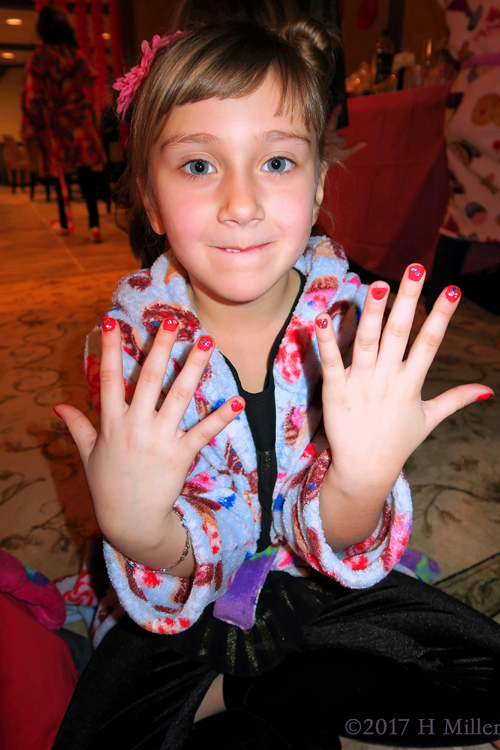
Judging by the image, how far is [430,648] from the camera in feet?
2.12

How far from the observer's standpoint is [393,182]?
206 cm

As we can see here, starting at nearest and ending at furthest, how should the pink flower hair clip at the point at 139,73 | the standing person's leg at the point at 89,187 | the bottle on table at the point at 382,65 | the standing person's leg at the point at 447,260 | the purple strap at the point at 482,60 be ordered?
the pink flower hair clip at the point at 139,73 → the purple strap at the point at 482,60 → the standing person's leg at the point at 447,260 → the bottle on table at the point at 382,65 → the standing person's leg at the point at 89,187

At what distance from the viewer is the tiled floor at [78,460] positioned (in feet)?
3.25

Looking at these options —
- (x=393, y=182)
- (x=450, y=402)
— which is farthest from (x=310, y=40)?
(x=393, y=182)

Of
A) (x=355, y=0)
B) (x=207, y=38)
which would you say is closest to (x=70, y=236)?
(x=355, y=0)

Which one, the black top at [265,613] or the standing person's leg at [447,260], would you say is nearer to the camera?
the black top at [265,613]

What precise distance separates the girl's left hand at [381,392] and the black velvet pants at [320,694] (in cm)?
27

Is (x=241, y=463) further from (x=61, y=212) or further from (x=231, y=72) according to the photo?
(x=61, y=212)

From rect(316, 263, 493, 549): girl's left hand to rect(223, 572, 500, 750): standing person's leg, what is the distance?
272 mm

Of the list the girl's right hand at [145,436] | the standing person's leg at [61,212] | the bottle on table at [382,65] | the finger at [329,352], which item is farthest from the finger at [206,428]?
the standing person's leg at [61,212]

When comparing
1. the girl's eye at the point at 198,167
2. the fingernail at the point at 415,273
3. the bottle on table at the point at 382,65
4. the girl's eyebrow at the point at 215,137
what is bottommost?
the fingernail at the point at 415,273

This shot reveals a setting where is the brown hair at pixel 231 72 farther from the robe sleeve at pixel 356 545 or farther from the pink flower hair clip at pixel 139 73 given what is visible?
the robe sleeve at pixel 356 545

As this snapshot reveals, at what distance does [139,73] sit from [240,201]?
1.00 ft

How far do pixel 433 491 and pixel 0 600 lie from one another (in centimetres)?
92
